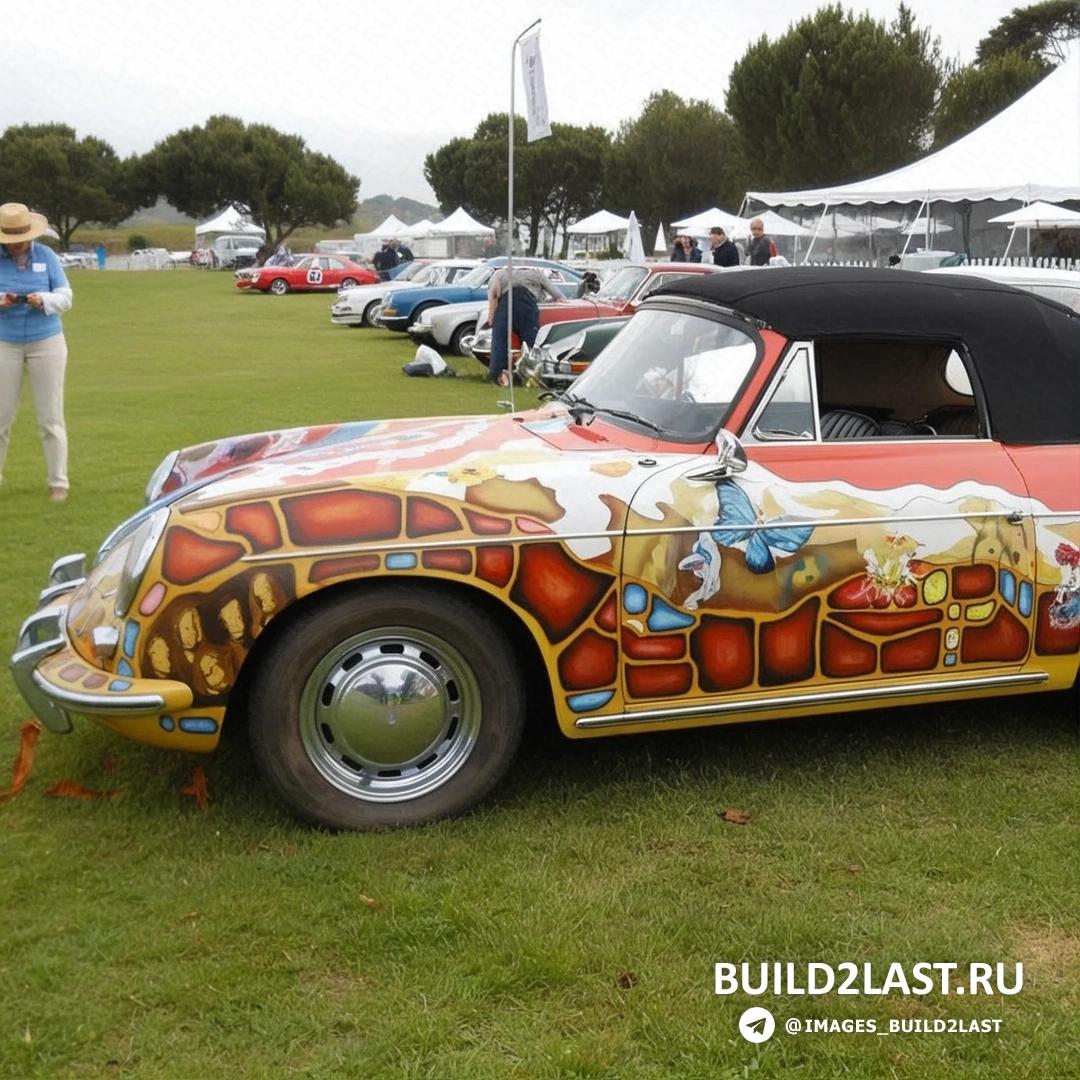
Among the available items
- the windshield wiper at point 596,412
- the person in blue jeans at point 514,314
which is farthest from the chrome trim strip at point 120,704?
the person in blue jeans at point 514,314

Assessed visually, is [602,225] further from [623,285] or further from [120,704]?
[120,704]

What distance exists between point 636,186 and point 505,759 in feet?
203

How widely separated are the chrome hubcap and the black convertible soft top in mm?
1528

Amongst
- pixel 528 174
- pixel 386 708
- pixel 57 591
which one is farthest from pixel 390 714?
pixel 528 174

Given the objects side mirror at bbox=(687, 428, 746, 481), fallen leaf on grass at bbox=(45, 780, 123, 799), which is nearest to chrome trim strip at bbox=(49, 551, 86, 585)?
fallen leaf on grass at bbox=(45, 780, 123, 799)

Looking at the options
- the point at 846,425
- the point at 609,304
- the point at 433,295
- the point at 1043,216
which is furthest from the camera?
the point at 433,295

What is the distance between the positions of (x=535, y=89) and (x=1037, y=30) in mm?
59297

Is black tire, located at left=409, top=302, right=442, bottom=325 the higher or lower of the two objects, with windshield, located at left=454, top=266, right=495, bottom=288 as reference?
lower

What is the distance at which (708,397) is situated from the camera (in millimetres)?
3883

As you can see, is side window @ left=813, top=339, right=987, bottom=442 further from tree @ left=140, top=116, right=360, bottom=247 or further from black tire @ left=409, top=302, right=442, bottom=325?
tree @ left=140, top=116, right=360, bottom=247

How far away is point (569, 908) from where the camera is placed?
121 inches

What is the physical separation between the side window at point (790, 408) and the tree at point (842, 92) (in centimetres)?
4530


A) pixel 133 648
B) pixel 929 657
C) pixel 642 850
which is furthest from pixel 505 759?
pixel 929 657

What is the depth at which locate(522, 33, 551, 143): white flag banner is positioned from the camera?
10.6 meters
